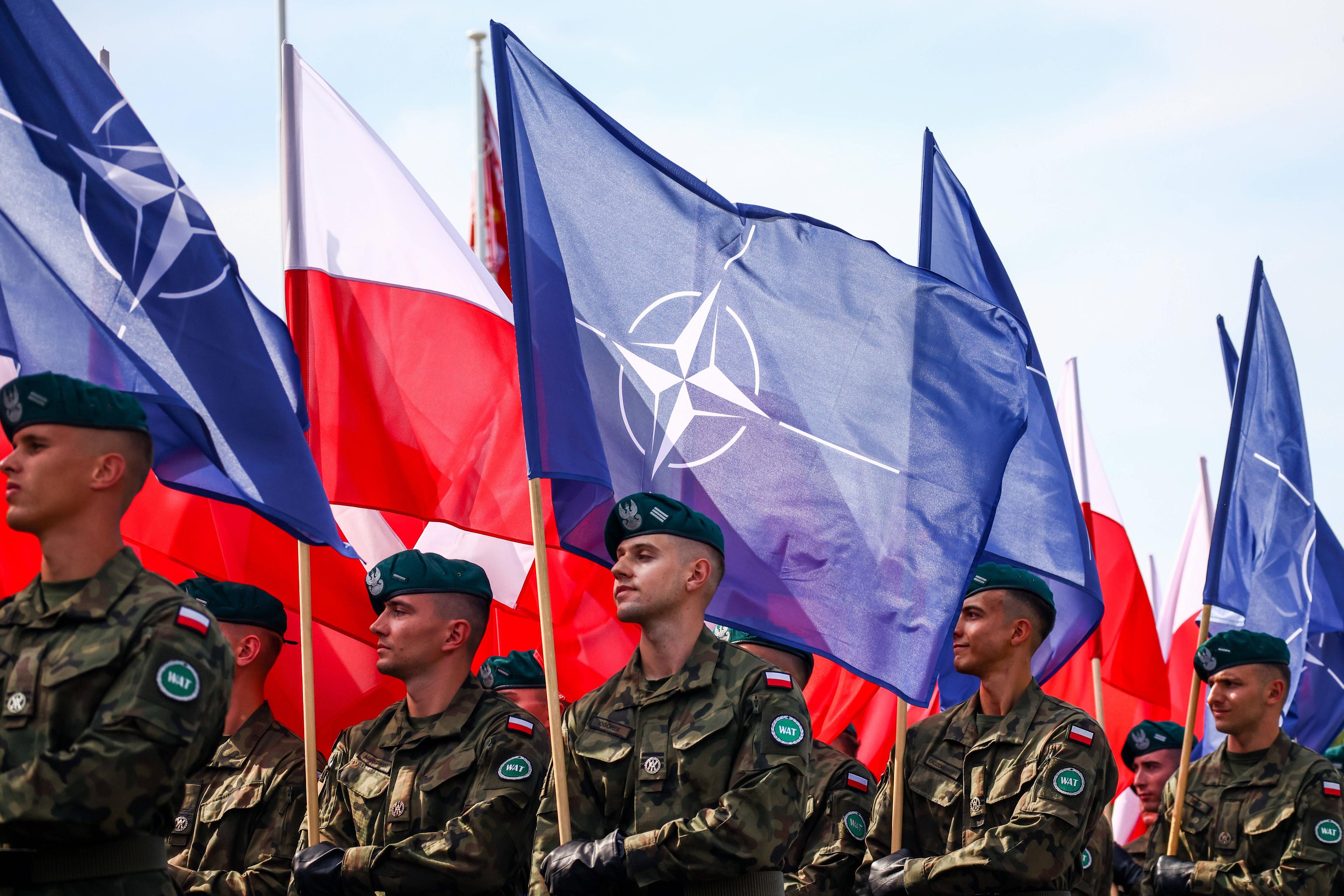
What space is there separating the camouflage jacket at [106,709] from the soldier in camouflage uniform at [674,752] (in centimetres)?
167

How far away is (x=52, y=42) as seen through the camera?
6336 mm

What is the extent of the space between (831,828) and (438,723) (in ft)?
8.43

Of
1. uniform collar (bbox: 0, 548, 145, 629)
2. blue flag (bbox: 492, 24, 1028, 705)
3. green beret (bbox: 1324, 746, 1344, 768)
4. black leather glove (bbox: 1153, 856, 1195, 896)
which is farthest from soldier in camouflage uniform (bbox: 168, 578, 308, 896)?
green beret (bbox: 1324, 746, 1344, 768)

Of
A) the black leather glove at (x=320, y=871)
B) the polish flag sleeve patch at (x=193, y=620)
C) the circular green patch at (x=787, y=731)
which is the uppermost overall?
the polish flag sleeve patch at (x=193, y=620)

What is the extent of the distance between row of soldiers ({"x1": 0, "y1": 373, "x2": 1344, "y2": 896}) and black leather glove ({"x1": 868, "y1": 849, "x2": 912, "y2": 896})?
16mm

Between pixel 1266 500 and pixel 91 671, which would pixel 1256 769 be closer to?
pixel 1266 500

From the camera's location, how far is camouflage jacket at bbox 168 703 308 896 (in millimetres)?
7090

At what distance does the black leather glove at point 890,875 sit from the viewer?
688 centimetres

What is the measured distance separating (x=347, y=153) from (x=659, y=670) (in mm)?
3800

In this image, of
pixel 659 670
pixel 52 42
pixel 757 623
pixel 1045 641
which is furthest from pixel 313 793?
pixel 1045 641

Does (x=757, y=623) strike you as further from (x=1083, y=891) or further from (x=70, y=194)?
(x=70, y=194)

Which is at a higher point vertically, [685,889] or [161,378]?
[161,378]

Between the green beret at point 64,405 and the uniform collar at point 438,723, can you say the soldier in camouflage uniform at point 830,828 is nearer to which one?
the uniform collar at point 438,723

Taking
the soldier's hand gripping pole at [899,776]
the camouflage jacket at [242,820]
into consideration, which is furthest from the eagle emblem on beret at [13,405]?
the soldier's hand gripping pole at [899,776]
